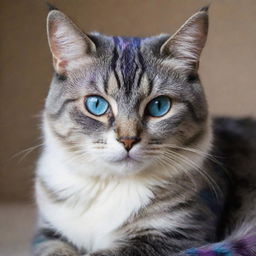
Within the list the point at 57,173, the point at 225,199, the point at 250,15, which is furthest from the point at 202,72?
the point at 57,173

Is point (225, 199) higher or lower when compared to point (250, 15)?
lower

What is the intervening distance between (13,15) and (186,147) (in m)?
1.06

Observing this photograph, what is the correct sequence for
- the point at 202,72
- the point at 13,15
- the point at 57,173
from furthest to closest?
1. the point at 202,72
2. the point at 13,15
3. the point at 57,173

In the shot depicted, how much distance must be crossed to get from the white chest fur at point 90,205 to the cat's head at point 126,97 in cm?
8

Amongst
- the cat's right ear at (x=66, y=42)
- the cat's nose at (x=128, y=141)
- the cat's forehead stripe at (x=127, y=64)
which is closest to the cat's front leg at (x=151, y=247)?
the cat's nose at (x=128, y=141)

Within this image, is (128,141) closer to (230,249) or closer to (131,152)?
(131,152)

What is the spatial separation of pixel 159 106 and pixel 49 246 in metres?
0.53

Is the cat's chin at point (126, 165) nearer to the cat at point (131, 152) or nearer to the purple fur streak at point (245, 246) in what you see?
the cat at point (131, 152)

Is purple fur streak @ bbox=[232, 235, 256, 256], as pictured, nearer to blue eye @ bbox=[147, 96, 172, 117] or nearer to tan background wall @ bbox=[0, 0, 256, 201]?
blue eye @ bbox=[147, 96, 172, 117]

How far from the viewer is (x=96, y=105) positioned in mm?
1391

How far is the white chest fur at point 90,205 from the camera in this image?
1.43 metres

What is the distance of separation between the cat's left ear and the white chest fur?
1.25ft

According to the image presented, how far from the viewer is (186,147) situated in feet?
4.78

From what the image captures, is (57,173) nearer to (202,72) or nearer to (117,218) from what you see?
(117,218)
